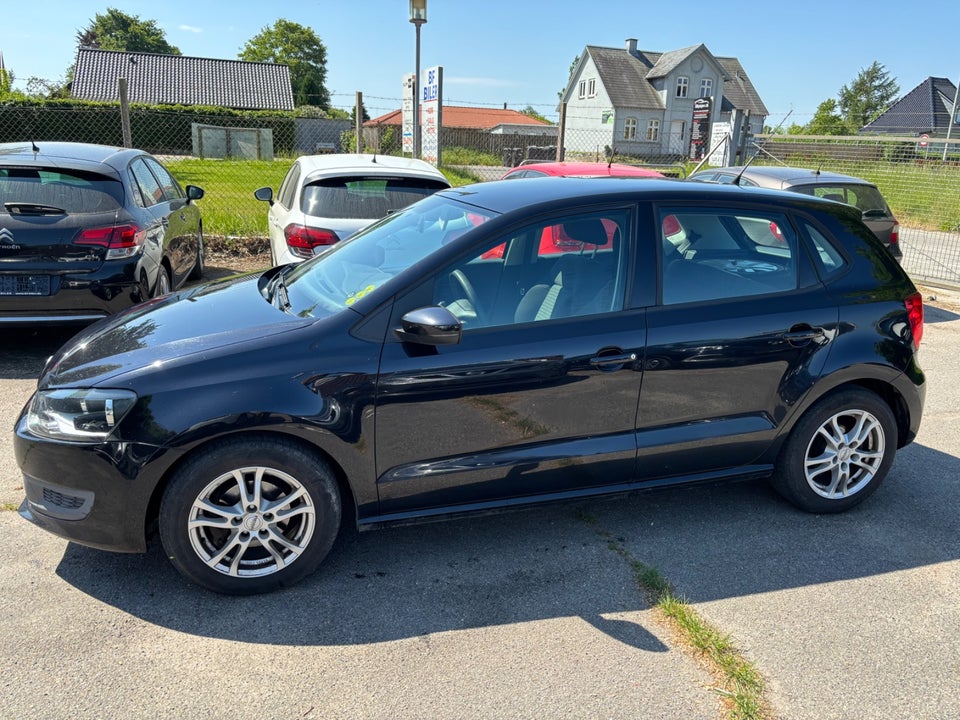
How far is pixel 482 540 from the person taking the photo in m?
3.64

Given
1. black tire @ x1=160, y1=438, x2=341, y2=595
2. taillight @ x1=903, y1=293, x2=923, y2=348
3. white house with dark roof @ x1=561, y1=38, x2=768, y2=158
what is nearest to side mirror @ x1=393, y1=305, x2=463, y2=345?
black tire @ x1=160, y1=438, x2=341, y2=595

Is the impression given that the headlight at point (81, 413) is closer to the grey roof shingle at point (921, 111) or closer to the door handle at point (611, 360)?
the door handle at point (611, 360)

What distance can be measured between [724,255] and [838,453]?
3.98ft

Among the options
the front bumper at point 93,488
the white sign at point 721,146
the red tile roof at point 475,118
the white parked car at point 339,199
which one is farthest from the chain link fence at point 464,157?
the red tile roof at point 475,118

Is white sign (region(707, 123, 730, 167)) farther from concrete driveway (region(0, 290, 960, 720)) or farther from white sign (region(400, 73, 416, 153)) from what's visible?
concrete driveway (region(0, 290, 960, 720))

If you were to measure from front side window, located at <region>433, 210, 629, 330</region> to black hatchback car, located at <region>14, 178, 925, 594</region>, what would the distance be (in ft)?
0.03

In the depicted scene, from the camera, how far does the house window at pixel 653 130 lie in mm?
57156

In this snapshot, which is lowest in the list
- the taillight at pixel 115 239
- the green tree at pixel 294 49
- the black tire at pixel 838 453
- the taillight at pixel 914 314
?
the black tire at pixel 838 453

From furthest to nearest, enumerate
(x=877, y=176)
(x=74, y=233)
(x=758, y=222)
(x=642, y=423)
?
(x=877, y=176)
(x=74, y=233)
(x=758, y=222)
(x=642, y=423)

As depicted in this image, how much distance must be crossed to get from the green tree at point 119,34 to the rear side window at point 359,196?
102491mm

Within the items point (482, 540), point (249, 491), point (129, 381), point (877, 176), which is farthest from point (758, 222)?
point (877, 176)

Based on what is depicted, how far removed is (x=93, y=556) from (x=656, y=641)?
247 cm

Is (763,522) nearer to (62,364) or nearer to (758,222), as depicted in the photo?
(758,222)

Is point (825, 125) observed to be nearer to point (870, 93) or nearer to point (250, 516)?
point (870, 93)
